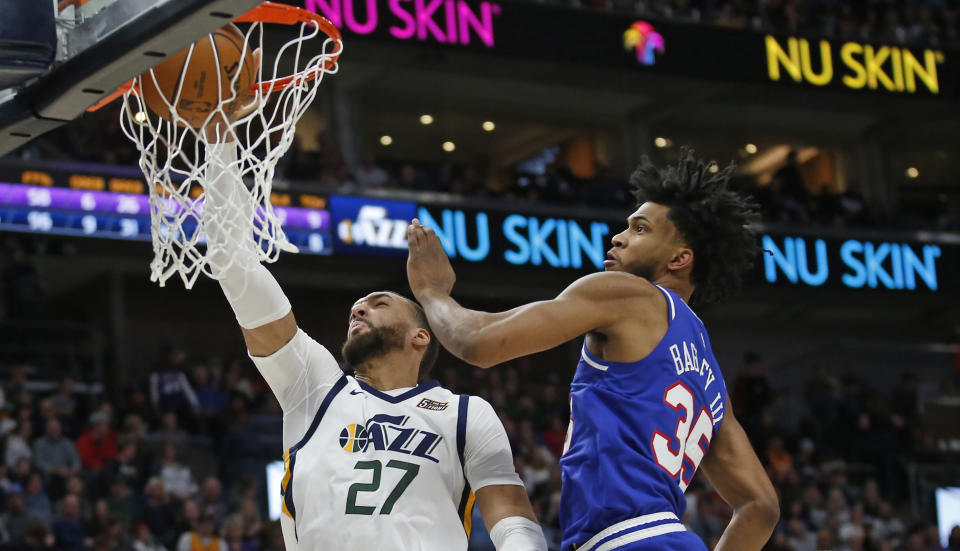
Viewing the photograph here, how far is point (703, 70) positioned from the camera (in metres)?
19.1

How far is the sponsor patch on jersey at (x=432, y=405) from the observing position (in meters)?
4.38

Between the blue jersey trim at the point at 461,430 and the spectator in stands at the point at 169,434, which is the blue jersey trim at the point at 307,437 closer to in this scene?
the blue jersey trim at the point at 461,430

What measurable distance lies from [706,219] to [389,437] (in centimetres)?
121

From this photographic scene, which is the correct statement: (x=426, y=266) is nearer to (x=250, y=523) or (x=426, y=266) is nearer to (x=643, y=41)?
(x=250, y=523)

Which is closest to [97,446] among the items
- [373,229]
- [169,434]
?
[169,434]

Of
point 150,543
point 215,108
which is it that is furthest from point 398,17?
point 215,108

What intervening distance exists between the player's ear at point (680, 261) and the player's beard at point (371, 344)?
3.48 feet

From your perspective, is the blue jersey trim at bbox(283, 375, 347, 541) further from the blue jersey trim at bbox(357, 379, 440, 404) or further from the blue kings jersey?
the blue kings jersey

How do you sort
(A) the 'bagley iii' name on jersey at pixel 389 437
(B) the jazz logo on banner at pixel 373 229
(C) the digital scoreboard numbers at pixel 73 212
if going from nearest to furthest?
(A) the 'bagley iii' name on jersey at pixel 389 437
(C) the digital scoreboard numbers at pixel 73 212
(B) the jazz logo on banner at pixel 373 229

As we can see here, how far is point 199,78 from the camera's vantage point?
4148 millimetres

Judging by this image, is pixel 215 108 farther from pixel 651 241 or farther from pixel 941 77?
pixel 941 77

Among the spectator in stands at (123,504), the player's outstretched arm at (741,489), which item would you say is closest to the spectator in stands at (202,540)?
the spectator in stands at (123,504)

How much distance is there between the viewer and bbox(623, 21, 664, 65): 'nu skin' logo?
61.2 ft

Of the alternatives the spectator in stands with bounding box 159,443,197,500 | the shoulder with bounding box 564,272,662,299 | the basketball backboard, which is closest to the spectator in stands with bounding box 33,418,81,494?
the spectator in stands with bounding box 159,443,197,500
